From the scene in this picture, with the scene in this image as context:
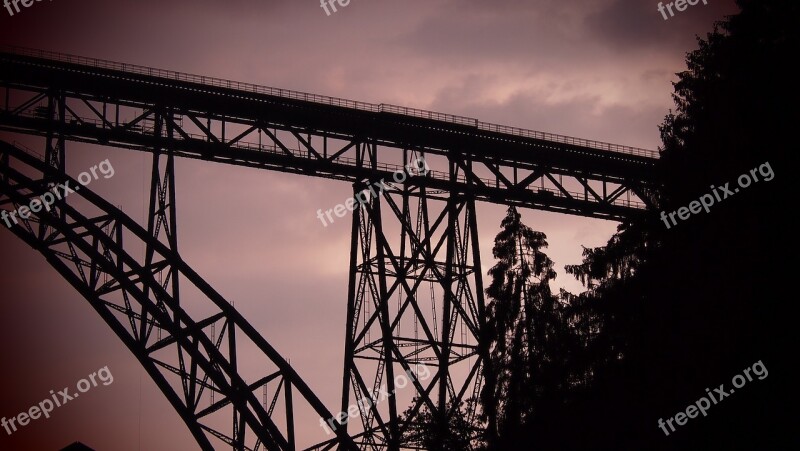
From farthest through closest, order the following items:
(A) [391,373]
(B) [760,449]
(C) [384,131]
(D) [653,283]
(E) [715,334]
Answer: (C) [384,131], (A) [391,373], (D) [653,283], (E) [715,334], (B) [760,449]

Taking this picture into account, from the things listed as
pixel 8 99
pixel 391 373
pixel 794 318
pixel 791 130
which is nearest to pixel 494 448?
pixel 391 373

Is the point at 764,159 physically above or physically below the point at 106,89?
below

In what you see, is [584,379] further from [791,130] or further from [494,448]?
[791,130]

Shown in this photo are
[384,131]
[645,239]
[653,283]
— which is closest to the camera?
[653,283]

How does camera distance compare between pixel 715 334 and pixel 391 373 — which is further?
pixel 391 373

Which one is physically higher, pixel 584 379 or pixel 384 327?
pixel 384 327

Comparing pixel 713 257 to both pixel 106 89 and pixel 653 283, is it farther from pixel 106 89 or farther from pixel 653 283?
pixel 106 89

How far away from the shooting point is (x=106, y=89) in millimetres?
28625

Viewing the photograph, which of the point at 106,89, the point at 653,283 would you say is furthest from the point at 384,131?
the point at 653,283

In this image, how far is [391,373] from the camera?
2820 cm

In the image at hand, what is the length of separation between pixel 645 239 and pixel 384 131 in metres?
8.75

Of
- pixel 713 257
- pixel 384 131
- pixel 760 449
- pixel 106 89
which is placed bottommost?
pixel 760 449

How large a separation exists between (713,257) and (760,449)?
4.13 meters

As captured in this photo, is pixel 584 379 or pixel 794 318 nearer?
pixel 794 318
